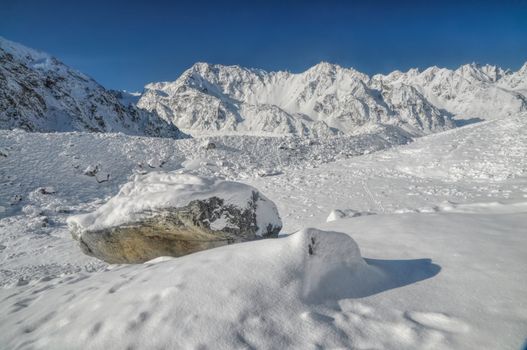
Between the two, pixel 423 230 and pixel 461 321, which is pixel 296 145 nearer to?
pixel 423 230

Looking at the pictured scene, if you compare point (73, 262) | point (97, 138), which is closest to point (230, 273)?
point (73, 262)

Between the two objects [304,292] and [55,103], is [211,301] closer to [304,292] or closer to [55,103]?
[304,292]

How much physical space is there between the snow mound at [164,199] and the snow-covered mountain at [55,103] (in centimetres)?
5211

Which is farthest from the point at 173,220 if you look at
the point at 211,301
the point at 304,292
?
the point at 304,292

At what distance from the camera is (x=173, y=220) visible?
7.80m

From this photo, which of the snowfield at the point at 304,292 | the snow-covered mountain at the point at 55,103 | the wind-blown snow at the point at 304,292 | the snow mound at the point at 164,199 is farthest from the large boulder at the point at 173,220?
the snow-covered mountain at the point at 55,103

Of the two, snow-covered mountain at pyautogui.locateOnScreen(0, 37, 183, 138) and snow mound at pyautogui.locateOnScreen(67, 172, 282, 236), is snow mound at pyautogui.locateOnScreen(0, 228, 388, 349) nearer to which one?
snow mound at pyautogui.locateOnScreen(67, 172, 282, 236)

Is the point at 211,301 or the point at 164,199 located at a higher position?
the point at 164,199

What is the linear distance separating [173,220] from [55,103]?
7184 cm

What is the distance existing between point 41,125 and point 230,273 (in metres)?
63.9

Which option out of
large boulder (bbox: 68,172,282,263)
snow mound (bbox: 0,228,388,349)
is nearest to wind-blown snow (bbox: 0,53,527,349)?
snow mound (bbox: 0,228,388,349)

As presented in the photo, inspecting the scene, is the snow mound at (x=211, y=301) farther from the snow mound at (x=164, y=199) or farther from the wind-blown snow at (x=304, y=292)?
the snow mound at (x=164, y=199)

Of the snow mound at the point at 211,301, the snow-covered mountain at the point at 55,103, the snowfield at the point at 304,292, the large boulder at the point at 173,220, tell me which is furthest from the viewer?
the snow-covered mountain at the point at 55,103

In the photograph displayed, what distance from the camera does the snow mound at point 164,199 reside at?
7898mm
